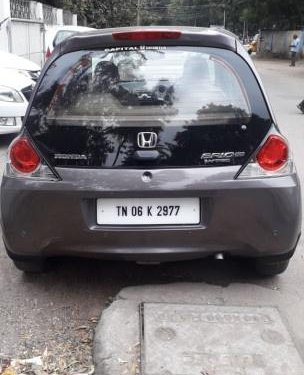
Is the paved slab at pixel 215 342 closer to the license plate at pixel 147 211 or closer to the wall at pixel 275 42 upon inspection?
the license plate at pixel 147 211

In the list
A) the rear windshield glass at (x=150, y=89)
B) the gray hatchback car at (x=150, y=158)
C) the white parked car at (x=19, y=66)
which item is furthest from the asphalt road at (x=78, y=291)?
the white parked car at (x=19, y=66)

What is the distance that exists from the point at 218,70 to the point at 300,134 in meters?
6.78

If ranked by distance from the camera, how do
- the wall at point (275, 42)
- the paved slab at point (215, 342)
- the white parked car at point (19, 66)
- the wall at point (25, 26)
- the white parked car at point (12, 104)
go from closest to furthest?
the paved slab at point (215, 342), the white parked car at point (12, 104), the white parked car at point (19, 66), the wall at point (25, 26), the wall at point (275, 42)

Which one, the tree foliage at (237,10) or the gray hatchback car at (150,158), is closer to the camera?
the gray hatchback car at (150,158)

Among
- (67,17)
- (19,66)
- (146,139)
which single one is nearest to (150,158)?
(146,139)

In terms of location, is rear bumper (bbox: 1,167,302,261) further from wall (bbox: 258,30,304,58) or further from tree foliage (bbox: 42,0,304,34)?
wall (bbox: 258,30,304,58)

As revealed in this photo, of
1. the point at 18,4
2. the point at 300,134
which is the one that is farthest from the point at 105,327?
the point at 18,4

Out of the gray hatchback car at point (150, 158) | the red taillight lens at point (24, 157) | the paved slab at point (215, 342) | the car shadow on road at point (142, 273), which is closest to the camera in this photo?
the paved slab at point (215, 342)

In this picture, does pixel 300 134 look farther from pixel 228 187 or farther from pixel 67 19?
pixel 67 19

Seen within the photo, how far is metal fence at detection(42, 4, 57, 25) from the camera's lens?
23141 mm

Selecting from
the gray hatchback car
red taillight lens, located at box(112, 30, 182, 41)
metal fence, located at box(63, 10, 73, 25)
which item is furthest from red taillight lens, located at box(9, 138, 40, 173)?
metal fence, located at box(63, 10, 73, 25)

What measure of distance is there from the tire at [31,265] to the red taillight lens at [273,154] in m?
1.50

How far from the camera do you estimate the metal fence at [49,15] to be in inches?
911

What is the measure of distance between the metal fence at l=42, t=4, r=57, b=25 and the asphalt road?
20.1 meters
